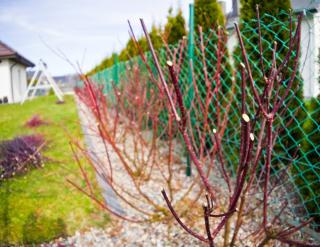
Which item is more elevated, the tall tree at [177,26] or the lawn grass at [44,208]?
the tall tree at [177,26]

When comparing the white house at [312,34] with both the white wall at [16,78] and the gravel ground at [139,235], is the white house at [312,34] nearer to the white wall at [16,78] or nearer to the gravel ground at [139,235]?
the gravel ground at [139,235]

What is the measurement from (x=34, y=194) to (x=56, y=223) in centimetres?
49

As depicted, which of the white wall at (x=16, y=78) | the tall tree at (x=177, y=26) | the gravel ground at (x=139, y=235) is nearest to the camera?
the gravel ground at (x=139, y=235)

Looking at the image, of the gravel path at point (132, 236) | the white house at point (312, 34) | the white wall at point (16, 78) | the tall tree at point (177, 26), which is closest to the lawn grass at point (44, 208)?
the gravel path at point (132, 236)

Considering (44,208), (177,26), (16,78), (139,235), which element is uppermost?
(177,26)

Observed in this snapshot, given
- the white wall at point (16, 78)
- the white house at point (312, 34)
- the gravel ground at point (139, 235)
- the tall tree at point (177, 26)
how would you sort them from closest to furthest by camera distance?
the white house at point (312, 34) < the gravel ground at point (139, 235) < the white wall at point (16, 78) < the tall tree at point (177, 26)

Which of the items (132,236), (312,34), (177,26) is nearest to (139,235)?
(132,236)

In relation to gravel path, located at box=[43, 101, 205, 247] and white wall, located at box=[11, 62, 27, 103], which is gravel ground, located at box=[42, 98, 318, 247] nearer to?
gravel path, located at box=[43, 101, 205, 247]

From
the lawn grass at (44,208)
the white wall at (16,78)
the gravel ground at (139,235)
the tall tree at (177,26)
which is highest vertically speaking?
the tall tree at (177,26)

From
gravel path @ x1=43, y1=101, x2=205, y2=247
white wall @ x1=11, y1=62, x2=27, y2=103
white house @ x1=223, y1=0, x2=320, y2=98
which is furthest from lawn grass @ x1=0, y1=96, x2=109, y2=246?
white house @ x1=223, y1=0, x2=320, y2=98

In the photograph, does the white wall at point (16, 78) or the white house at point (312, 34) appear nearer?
the white house at point (312, 34)

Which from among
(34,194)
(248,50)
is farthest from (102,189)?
(248,50)

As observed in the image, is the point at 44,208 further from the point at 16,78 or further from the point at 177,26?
the point at 177,26

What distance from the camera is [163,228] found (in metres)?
2.16
